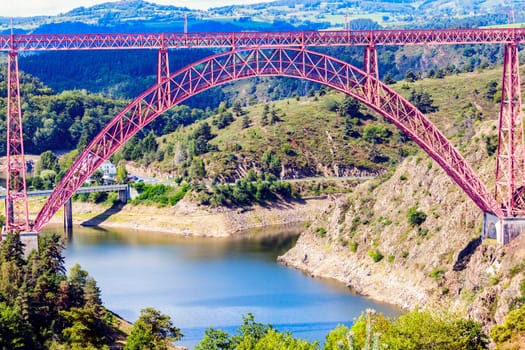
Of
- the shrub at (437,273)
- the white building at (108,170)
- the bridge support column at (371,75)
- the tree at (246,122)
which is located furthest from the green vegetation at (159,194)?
the bridge support column at (371,75)

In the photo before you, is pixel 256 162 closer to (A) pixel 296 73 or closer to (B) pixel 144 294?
(B) pixel 144 294

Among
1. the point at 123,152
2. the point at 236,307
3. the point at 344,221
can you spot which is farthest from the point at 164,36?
the point at 123,152

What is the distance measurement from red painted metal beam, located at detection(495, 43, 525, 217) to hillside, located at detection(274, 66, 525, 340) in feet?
7.15

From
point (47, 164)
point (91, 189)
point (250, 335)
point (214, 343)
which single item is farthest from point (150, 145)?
point (214, 343)

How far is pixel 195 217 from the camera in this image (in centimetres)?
10412

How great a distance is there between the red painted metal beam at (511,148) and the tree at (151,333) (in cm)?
1857

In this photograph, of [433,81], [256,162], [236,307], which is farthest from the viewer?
[433,81]

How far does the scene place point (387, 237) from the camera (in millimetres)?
74875

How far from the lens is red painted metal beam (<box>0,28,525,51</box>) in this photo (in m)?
60.8

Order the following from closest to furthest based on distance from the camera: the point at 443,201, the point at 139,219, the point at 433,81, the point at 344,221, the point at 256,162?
the point at 443,201
the point at 344,221
the point at 139,219
the point at 256,162
the point at 433,81

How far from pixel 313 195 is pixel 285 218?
17.6ft

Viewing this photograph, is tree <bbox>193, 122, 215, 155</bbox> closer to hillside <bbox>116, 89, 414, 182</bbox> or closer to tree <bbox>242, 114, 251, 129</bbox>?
hillside <bbox>116, 89, 414, 182</bbox>

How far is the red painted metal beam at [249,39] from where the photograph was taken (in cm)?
6084

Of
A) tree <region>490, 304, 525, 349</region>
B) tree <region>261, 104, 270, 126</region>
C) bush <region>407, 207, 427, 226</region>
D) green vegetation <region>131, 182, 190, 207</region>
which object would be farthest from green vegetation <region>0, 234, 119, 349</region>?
tree <region>261, 104, 270, 126</region>
